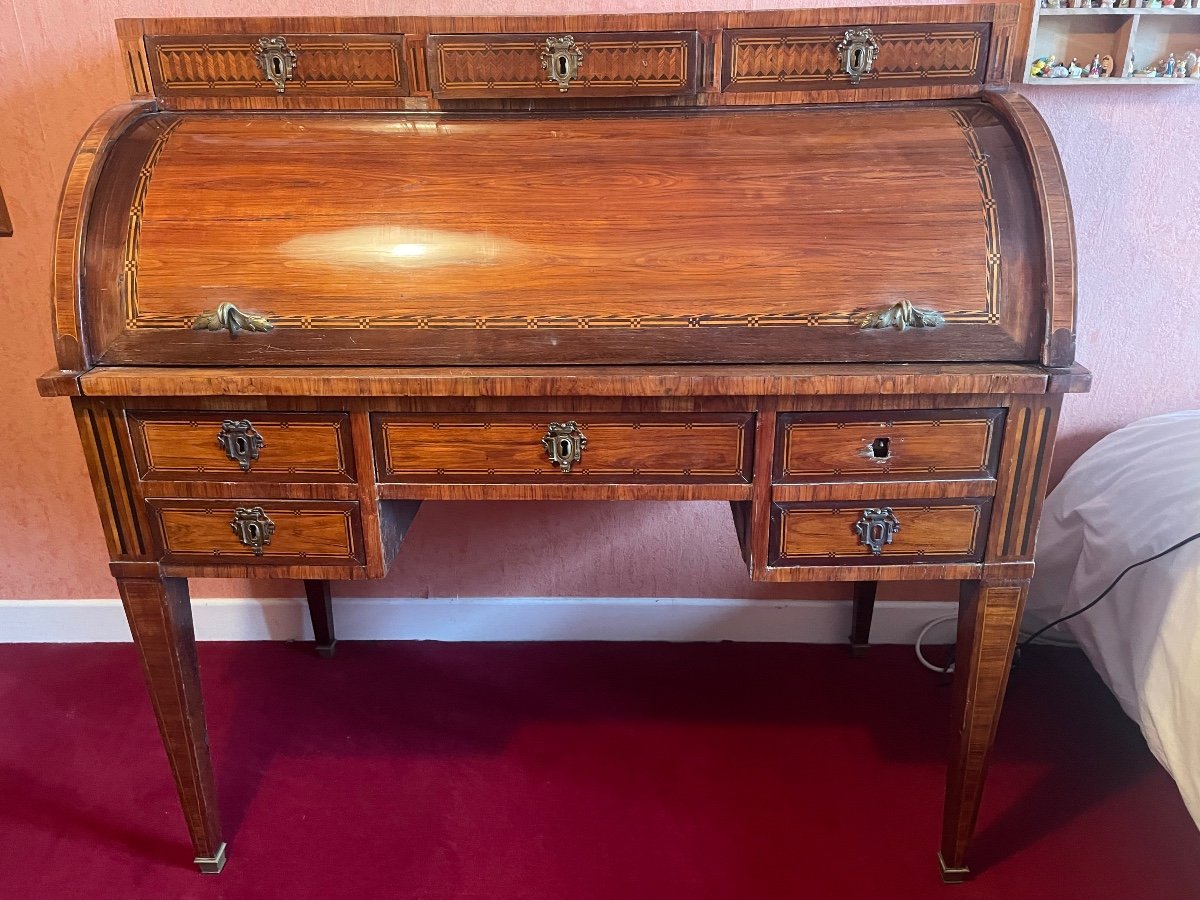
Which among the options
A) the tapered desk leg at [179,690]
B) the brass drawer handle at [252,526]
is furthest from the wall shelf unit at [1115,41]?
the tapered desk leg at [179,690]

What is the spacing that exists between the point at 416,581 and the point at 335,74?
3.81 feet

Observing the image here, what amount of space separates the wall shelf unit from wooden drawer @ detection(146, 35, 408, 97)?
44.5 inches

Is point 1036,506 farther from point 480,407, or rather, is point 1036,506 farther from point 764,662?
point 764,662

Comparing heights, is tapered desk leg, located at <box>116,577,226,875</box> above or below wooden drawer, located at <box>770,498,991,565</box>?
below

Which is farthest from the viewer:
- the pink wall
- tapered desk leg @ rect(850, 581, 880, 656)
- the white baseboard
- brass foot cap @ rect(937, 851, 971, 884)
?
the white baseboard

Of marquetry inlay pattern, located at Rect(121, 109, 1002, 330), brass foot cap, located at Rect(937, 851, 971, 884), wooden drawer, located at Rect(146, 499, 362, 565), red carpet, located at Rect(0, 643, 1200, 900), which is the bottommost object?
red carpet, located at Rect(0, 643, 1200, 900)

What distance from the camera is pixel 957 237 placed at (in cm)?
115

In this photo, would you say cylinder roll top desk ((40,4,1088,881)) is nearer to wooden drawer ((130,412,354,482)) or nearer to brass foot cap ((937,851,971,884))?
wooden drawer ((130,412,354,482))

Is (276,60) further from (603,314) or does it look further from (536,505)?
(536,505)

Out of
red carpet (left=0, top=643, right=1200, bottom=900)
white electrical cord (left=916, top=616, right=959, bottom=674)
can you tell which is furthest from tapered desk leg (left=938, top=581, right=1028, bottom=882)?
white electrical cord (left=916, top=616, right=959, bottom=674)

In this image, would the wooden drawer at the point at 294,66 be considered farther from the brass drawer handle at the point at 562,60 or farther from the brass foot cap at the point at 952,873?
the brass foot cap at the point at 952,873

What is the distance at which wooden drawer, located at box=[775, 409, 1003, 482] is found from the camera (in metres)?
1.14

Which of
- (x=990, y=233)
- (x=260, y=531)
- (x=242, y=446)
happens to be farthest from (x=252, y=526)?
(x=990, y=233)

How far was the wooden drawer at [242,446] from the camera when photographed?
1174 millimetres
